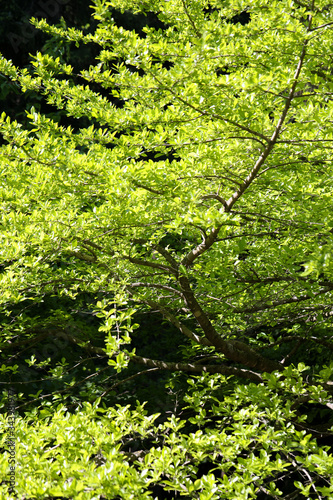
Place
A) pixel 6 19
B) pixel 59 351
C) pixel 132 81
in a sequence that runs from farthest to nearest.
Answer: pixel 6 19 → pixel 59 351 → pixel 132 81

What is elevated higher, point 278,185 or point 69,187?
point 69,187

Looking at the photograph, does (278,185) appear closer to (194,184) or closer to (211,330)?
(194,184)

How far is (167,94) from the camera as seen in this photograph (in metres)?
2.54

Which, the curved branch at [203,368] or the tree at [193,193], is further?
the curved branch at [203,368]

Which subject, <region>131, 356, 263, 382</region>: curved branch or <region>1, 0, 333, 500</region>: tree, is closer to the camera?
<region>1, 0, 333, 500</region>: tree

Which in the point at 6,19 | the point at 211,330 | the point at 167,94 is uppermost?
the point at 6,19

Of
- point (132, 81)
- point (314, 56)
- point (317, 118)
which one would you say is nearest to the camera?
point (317, 118)

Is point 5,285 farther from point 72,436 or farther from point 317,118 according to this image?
point 317,118

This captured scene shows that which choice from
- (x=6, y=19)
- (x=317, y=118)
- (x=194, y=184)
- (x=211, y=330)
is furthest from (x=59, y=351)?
(x=6, y=19)

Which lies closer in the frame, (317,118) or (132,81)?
(317,118)

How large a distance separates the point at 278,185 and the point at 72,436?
1724 mm

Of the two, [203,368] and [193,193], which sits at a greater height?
[193,193]

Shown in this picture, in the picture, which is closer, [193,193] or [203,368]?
[193,193]

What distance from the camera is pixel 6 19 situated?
690 centimetres
